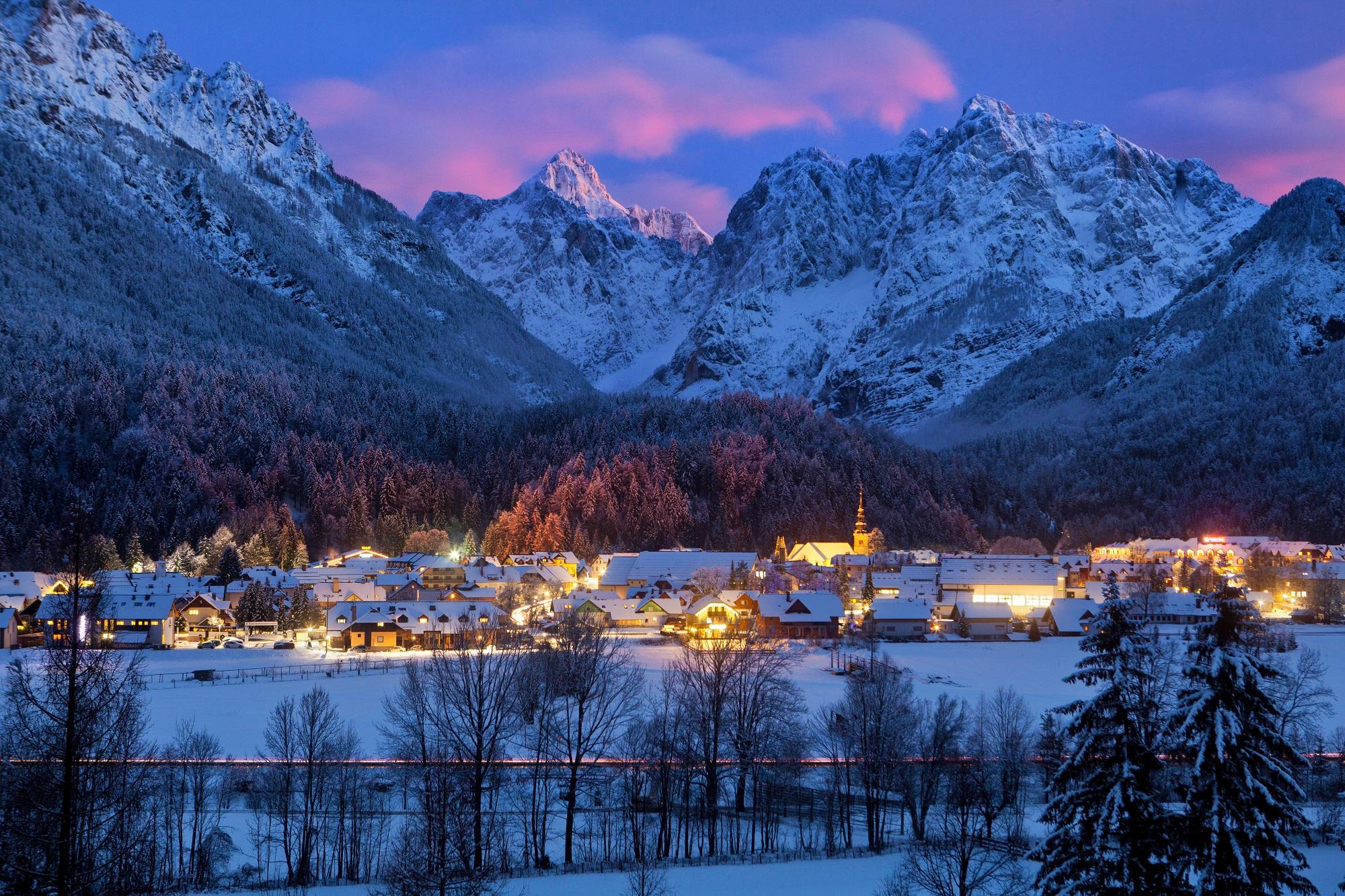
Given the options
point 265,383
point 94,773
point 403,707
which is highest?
point 265,383

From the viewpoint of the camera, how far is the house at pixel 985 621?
82.9m

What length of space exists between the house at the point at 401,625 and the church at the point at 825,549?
54.7 meters

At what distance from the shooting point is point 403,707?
41.2 m

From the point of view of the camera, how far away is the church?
417 ft

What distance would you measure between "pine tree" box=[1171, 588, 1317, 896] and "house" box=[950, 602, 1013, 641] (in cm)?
6520

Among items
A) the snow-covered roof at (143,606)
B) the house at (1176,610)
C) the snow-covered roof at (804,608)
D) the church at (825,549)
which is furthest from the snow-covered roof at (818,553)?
the snow-covered roof at (143,606)

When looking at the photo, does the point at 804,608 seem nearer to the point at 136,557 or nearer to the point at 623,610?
the point at 623,610

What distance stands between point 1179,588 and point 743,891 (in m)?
91.1

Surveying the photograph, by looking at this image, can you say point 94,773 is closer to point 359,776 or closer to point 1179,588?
point 359,776

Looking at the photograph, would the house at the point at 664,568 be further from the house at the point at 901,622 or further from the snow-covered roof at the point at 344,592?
the house at the point at 901,622

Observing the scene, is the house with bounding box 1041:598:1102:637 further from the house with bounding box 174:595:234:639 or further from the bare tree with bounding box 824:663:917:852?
the house with bounding box 174:595:234:639

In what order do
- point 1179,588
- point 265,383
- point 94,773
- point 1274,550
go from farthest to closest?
point 265,383 < point 1274,550 < point 1179,588 < point 94,773

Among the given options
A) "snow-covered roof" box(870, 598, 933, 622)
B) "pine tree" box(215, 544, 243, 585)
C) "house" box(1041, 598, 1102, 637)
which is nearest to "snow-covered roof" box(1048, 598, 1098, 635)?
"house" box(1041, 598, 1102, 637)

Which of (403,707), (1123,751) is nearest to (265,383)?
(403,707)
